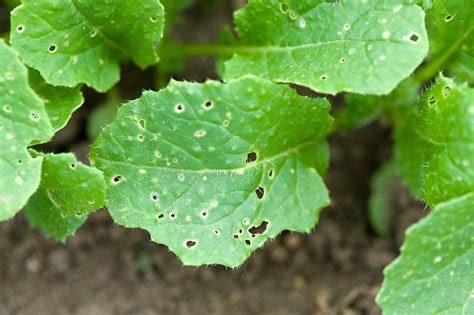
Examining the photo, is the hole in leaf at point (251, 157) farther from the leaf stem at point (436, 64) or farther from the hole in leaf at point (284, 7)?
the leaf stem at point (436, 64)

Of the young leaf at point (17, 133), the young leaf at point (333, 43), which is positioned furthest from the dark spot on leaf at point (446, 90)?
the young leaf at point (17, 133)

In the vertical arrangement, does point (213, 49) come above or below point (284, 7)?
below

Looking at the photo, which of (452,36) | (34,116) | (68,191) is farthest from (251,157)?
(452,36)

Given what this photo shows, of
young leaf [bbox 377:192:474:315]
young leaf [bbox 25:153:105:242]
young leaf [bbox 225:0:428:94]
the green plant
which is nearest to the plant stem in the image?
young leaf [bbox 225:0:428:94]

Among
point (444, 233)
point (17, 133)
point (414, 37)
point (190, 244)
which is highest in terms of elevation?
point (414, 37)

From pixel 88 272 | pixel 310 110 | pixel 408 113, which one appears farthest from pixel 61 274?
pixel 408 113

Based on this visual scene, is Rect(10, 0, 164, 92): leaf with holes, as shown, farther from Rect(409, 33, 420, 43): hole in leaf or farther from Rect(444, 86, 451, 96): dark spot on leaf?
Rect(444, 86, 451, 96): dark spot on leaf

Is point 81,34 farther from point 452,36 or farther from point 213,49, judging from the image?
point 452,36
